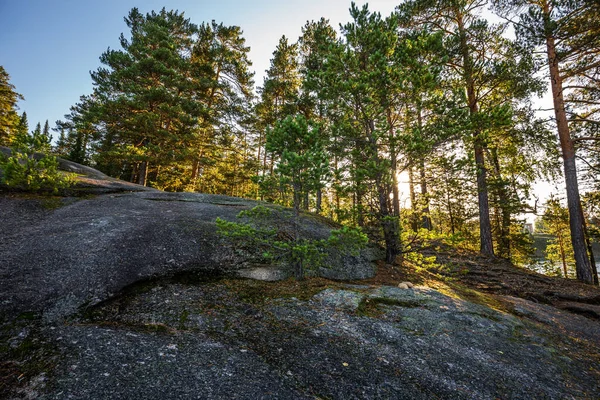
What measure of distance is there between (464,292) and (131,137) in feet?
73.4

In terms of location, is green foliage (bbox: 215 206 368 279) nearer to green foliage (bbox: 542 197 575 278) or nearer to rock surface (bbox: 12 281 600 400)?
rock surface (bbox: 12 281 600 400)

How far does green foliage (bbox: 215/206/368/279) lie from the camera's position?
188 inches

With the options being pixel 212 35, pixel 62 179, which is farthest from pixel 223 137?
pixel 62 179

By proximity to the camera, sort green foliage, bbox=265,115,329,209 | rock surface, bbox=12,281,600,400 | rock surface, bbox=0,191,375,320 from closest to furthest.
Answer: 1. rock surface, bbox=12,281,600,400
2. rock surface, bbox=0,191,375,320
3. green foliage, bbox=265,115,329,209

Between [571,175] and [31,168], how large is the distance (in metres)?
19.4

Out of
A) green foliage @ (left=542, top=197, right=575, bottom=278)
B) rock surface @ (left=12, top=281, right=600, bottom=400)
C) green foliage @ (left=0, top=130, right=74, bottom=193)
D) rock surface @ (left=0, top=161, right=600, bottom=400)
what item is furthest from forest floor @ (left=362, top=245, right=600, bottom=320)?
green foliage @ (left=542, top=197, right=575, bottom=278)

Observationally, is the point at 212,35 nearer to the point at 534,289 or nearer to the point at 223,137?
the point at 223,137

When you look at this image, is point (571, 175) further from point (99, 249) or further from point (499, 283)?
point (99, 249)

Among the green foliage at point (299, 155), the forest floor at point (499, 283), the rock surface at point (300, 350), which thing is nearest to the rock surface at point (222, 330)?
the rock surface at point (300, 350)

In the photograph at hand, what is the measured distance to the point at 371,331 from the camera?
144 inches

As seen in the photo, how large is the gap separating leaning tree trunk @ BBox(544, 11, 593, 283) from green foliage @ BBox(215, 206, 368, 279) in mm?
10156

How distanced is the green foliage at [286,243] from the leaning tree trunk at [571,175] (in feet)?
33.3

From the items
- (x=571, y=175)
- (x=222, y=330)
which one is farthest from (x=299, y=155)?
(x=571, y=175)

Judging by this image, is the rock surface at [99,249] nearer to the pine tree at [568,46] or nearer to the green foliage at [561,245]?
the pine tree at [568,46]
